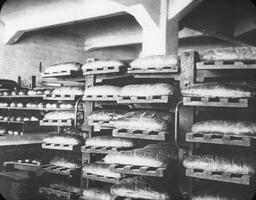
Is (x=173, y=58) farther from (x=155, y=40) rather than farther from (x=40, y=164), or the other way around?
(x=40, y=164)

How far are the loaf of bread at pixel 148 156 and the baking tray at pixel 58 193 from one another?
3.85 feet

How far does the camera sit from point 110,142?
4.43m

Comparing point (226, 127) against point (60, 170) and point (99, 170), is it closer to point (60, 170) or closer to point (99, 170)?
point (99, 170)

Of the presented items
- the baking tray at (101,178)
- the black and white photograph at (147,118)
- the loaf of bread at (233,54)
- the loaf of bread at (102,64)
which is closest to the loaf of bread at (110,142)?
the black and white photograph at (147,118)

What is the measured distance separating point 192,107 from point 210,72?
1.59 ft

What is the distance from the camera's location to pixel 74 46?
37.1 feet

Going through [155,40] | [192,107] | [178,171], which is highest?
[155,40]

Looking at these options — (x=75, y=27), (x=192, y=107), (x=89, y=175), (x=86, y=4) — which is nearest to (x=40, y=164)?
(x=89, y=175)

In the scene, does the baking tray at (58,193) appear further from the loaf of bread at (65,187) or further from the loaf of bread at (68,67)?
the loaf of bread at (68,67)

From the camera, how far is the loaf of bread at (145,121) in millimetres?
3902

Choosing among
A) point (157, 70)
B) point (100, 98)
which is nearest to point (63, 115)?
point (100, 98)

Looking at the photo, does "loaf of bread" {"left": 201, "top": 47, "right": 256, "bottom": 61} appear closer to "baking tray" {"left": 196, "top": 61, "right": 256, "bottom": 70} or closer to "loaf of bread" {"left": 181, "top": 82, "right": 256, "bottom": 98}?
"baking tray" {"left": 196, "top": 61, "right": 256, "bottom": 70}

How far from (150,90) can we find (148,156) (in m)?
0.84

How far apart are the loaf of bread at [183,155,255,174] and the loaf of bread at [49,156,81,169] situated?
195 cm
